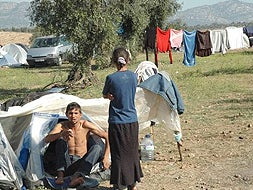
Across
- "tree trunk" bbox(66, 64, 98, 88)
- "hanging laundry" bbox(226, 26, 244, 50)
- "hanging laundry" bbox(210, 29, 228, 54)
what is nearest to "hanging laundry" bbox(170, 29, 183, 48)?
"hanging laundry" bbox(210, 29, 228, 54)

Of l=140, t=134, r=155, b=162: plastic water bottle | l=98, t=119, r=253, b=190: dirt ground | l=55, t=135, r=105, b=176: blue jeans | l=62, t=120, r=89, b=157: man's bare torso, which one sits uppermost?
l=62, t=120, r=89, b=157: man's bare torso

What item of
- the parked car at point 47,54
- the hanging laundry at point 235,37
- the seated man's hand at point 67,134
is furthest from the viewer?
the parked car at point 47,54

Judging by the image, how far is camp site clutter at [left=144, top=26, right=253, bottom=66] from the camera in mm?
20547

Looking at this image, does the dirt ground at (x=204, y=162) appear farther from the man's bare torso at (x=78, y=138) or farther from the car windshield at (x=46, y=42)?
the car windshield at (x=46, y=42)

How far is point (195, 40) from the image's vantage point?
2084 centimetres

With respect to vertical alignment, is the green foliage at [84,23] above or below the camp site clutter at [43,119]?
above

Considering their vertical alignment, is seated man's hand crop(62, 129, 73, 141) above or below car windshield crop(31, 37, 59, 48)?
below

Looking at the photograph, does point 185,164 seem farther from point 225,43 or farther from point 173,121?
point 225,43

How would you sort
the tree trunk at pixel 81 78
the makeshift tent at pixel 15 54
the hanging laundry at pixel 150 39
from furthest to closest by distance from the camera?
the makeshift tent at pixel 15 54
the hanging laundry at pixel 150 39
the tree trunk at pixel 81 78

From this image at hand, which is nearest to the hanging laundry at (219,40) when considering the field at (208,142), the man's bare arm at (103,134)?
the field at (208,142)

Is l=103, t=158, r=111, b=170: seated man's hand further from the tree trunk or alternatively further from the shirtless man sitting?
the tree trunk

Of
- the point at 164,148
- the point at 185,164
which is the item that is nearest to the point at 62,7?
the point at 164,148

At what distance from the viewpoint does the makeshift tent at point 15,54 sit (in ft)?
96.0

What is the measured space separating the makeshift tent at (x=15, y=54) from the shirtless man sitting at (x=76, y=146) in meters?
23.6
